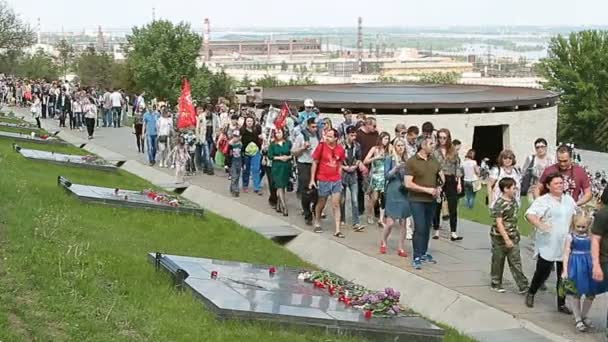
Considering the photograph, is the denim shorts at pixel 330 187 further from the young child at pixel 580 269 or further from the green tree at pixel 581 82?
the green tree at pixel 581 82

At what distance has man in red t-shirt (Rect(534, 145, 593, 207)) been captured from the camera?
12.0 metres

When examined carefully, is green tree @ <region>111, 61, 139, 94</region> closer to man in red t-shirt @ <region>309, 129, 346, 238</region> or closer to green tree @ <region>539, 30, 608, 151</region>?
green tree @ <region>539, 30, 608, 151</region>

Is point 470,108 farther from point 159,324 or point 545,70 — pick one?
point 545,70

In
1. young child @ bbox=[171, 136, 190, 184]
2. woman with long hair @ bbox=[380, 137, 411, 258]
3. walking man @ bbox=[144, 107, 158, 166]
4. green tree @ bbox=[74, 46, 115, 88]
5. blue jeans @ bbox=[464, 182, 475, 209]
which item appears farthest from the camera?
green tree @ bbox=[74, 46, 115, 88]

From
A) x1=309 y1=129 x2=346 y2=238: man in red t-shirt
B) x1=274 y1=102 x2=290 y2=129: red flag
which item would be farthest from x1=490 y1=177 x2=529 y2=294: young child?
x1=274 y1=102 x2=290 y2=129: red flag

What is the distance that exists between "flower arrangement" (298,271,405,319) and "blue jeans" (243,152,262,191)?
10214mm

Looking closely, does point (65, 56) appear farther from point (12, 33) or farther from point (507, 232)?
point (507, 232)

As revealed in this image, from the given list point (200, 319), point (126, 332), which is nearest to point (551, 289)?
point (200, 319)

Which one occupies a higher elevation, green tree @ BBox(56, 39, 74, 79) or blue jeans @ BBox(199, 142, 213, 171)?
blue jeans @ BBox(199, 142, 213, 171)

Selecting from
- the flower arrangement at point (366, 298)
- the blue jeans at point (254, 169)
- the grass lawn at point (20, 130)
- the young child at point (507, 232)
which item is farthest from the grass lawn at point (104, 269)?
the grass lawn at point (20, 130)

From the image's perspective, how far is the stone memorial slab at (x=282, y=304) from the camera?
9.20 meters

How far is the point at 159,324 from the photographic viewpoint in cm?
885

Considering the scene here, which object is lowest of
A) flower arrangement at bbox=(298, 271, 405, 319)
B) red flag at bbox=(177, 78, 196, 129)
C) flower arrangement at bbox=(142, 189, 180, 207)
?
flower arrangement at bbox=(142, 189, 180, 207)

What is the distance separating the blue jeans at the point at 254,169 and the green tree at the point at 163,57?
44.3 meters
